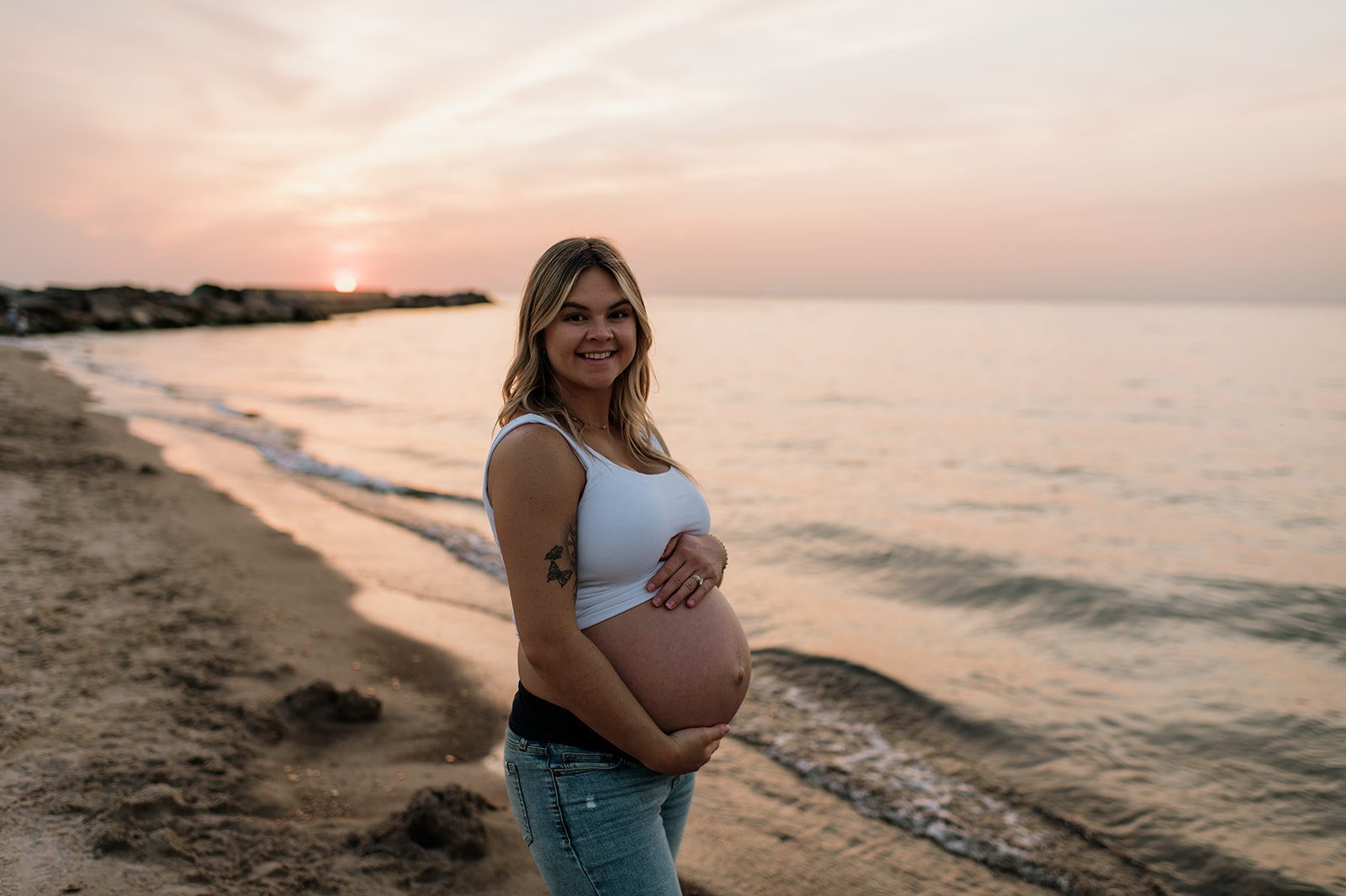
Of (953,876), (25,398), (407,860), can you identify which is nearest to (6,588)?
(407,860)

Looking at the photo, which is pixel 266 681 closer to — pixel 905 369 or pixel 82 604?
pixel 82 604

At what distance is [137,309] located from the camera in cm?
5228

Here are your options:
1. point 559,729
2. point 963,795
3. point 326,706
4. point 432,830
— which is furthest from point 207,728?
point 963,795

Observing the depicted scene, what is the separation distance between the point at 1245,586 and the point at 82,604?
34.3 ft

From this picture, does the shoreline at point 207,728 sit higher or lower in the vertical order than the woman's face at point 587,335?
lower

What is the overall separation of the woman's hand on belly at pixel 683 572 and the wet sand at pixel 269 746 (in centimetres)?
193

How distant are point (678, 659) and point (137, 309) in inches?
2441

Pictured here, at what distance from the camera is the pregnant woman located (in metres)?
1.76

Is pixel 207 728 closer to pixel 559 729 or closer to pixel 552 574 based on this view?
pixel 559 729

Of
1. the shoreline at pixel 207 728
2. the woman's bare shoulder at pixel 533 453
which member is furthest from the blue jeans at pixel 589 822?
the shoreline at pixel 207 728

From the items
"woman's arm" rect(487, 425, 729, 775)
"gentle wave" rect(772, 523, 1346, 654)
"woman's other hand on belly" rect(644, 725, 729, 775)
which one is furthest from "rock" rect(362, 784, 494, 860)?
"gentle wave" rect(772, 523, 1346, 654)

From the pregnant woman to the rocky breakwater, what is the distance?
45.3 m

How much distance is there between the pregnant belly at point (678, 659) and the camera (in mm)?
1962

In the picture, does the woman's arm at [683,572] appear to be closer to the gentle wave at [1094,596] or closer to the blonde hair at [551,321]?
the blonde hair at [551,321]
